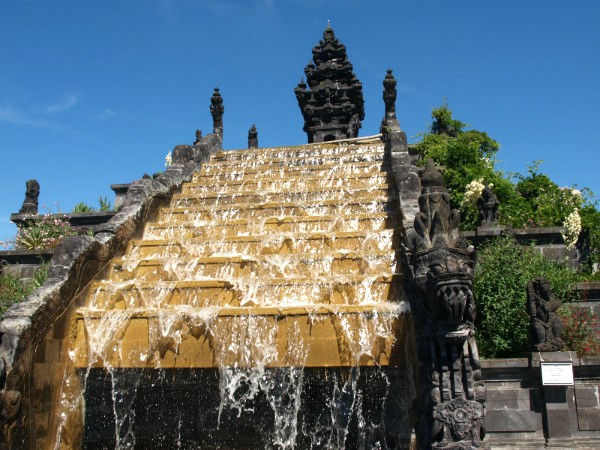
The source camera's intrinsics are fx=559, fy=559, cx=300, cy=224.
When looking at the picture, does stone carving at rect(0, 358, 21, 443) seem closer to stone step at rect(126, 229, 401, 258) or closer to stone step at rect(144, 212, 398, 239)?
stone step at rect(126, 229, 401, 258)

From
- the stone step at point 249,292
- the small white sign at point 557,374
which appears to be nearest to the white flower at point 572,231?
the small white sign at point 557,374

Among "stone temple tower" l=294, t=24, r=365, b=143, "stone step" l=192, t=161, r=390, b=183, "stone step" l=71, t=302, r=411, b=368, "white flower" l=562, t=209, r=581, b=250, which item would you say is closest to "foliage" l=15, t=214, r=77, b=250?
"stone step" l=192, t=161, r=390, b=183

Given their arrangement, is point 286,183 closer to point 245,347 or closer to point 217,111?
point 245,347

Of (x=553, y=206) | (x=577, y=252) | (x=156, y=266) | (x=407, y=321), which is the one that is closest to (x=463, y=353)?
(x=407, y=321)

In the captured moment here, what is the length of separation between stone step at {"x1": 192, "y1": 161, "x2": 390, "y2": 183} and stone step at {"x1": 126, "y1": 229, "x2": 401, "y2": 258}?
3913 millimetres

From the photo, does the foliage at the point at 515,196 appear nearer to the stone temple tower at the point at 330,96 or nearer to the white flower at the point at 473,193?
the white flower at the point at 473,193

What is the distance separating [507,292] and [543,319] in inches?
64.8

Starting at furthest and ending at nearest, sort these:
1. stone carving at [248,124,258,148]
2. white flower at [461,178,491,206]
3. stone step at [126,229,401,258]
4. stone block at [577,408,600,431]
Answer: stone carving at [248,124,258,148]
white flower at [461,178,491,206]
stone step at [126,229,401,258]
stone block at [577,408,600,431]

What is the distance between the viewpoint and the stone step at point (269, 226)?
35.2 ft

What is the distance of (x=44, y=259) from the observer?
14.3m

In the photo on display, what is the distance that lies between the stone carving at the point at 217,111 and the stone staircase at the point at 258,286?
709 centimetres

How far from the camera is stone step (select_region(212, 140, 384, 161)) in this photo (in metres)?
16.3

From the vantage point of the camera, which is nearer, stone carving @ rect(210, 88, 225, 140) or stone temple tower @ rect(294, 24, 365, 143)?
stone carving @ rect(210, 88, 225, 140)

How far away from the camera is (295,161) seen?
51.0ft
